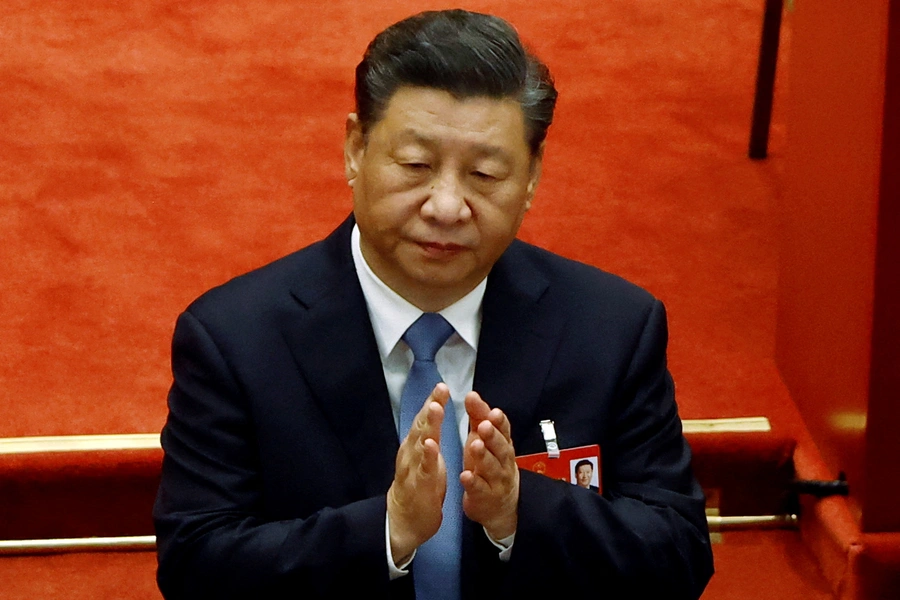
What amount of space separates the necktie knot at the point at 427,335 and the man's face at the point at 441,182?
0.21ft

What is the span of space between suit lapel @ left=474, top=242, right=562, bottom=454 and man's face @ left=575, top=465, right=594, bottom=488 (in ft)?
0.16

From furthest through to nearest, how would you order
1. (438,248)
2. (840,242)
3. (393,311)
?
(840,242), (393,311), (438,248)

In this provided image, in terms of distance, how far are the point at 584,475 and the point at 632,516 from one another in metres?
0.07

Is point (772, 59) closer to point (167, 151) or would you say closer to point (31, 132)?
point (167, 151)

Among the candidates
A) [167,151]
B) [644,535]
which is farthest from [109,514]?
[644,535]

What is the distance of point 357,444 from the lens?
5.27 ft

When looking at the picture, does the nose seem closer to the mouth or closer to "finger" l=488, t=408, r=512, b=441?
the mouth

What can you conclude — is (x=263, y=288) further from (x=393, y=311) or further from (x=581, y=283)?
(x=581, y=283)

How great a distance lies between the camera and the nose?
1493 millimetres

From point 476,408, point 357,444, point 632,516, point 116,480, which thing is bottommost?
point 116,480

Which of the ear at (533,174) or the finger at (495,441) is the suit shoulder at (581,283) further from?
the finger at (495,441)

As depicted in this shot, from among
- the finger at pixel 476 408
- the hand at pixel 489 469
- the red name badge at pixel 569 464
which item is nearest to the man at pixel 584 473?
the red name badge at pixel 569 464

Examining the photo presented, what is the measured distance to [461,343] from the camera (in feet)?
5.43

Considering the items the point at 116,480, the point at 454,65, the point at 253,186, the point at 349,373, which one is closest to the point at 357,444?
the point at 349,373
